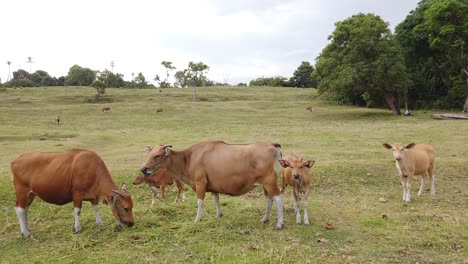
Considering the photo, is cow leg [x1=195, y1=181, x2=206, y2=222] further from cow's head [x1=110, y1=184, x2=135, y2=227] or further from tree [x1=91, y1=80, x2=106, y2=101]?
tree [x1=91, y1=80, x2=106, y2=101]

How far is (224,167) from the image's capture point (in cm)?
930

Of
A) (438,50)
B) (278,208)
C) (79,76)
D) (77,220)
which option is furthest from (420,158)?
(79,76)

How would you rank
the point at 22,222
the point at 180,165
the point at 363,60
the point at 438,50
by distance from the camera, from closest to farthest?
the point at 22,222
the point at 180,165
the point at 363,60
the point at 438,50

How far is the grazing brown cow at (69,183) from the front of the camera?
28.5 ft

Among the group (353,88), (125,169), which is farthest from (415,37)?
(125,169)

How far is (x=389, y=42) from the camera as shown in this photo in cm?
4612

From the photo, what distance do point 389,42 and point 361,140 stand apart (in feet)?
80.6

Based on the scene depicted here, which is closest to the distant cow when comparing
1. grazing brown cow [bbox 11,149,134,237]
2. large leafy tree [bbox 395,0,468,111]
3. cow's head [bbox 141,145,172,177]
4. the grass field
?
the grass field

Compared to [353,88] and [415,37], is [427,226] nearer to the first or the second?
[353,88]

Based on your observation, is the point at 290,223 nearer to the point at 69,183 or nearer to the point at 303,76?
the point at 69,183

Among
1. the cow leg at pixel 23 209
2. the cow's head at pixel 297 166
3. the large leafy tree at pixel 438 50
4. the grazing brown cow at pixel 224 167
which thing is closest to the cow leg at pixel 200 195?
the grazing brown cow at pixel 224 167

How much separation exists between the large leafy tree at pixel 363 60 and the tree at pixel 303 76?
55438mm

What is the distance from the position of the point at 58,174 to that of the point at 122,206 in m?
1.66

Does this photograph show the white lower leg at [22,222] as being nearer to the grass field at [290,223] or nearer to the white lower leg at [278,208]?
the grass field at [290,223]
